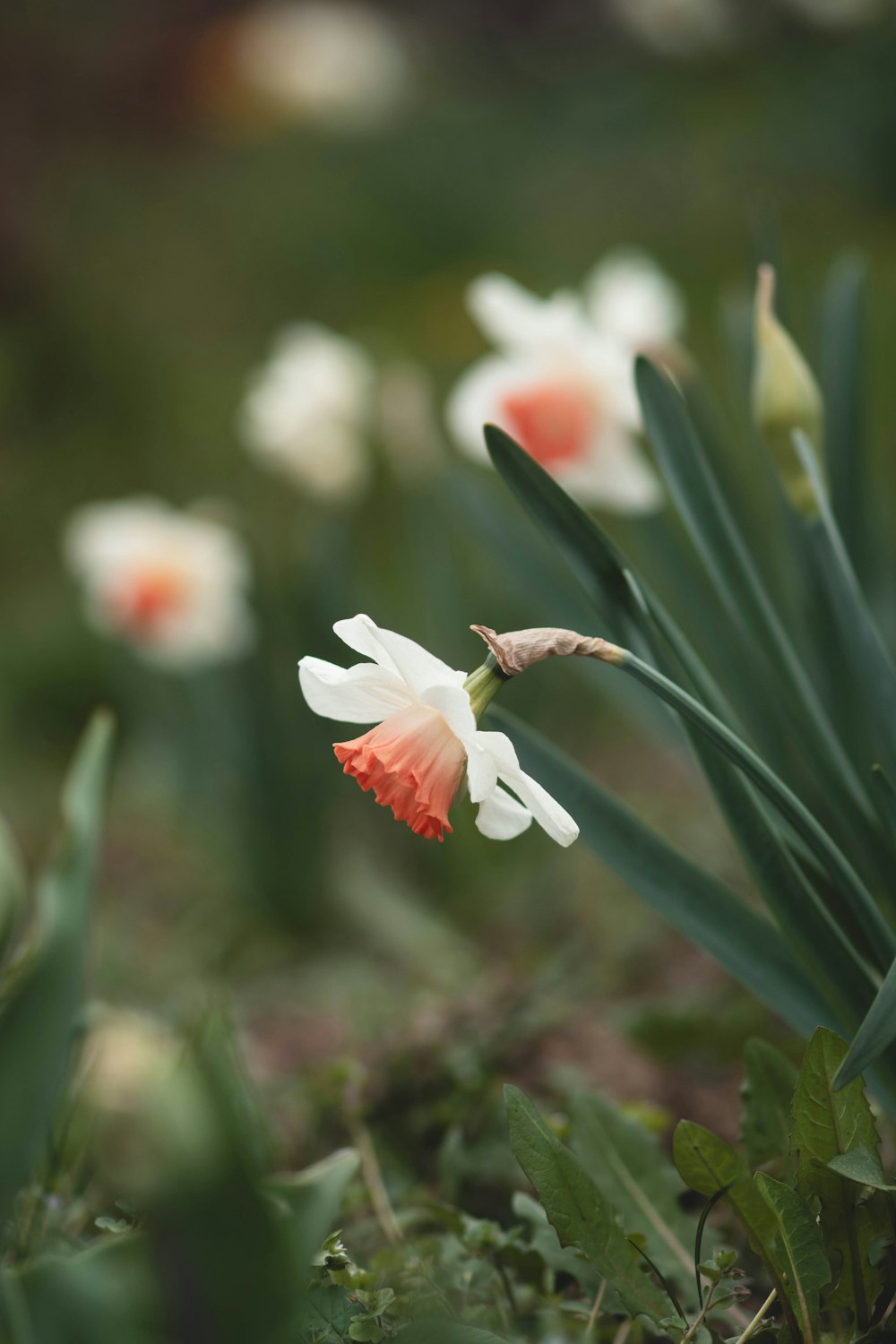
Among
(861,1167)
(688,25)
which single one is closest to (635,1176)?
(861,1167)

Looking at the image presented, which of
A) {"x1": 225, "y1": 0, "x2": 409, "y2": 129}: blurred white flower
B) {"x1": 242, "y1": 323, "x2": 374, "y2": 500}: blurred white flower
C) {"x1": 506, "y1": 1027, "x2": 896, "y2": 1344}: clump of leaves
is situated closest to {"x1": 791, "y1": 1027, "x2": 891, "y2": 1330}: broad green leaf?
{"x1": 506, "y1": 1027, "x2": 896, "y2": 1344}: clump of leaves

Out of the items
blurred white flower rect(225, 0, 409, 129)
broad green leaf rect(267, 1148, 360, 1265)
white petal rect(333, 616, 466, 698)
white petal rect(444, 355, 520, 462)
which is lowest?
broad green leaf rect(267, 1148, 360, 1265)

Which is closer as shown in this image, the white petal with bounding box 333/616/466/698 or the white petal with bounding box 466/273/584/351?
the white petal with bounding box 333/616/466/698

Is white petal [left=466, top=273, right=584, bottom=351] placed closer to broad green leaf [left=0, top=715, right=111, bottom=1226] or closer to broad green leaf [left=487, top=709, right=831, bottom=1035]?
broad green leaf [left=487, top=709, right=831, bottom=1035]

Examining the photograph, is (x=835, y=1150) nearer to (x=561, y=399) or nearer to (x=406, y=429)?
(x=561, y=399)

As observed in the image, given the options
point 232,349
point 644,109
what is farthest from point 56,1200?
point 644,109

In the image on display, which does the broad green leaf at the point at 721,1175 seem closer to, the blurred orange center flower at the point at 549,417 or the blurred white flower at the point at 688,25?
the blurred orange center flower at the point at 549,417
